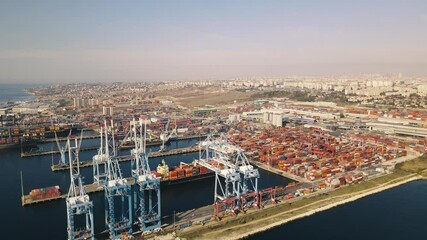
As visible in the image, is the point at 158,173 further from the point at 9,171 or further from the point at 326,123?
the point at 326,123

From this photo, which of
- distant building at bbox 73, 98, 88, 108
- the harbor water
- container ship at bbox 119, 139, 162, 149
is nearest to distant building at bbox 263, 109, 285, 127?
container ship at bbox 119, 139, 162, 149

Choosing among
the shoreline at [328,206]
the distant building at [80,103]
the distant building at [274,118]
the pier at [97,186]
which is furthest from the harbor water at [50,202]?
the distant building at [80,103]

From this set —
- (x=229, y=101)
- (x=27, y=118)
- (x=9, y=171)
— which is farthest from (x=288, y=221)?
(x=229, y=101)

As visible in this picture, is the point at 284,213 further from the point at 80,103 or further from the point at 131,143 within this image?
the point at 80,103

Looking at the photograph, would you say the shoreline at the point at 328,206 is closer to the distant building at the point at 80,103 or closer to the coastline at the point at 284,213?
the coastline at the point at 284,213

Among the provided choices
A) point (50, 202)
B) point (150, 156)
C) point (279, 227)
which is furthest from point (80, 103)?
point (279, 227)

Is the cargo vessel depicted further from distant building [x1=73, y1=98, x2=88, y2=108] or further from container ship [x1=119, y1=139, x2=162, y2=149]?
distant building [x1=73, y1=98, x2=88, y2=108]
